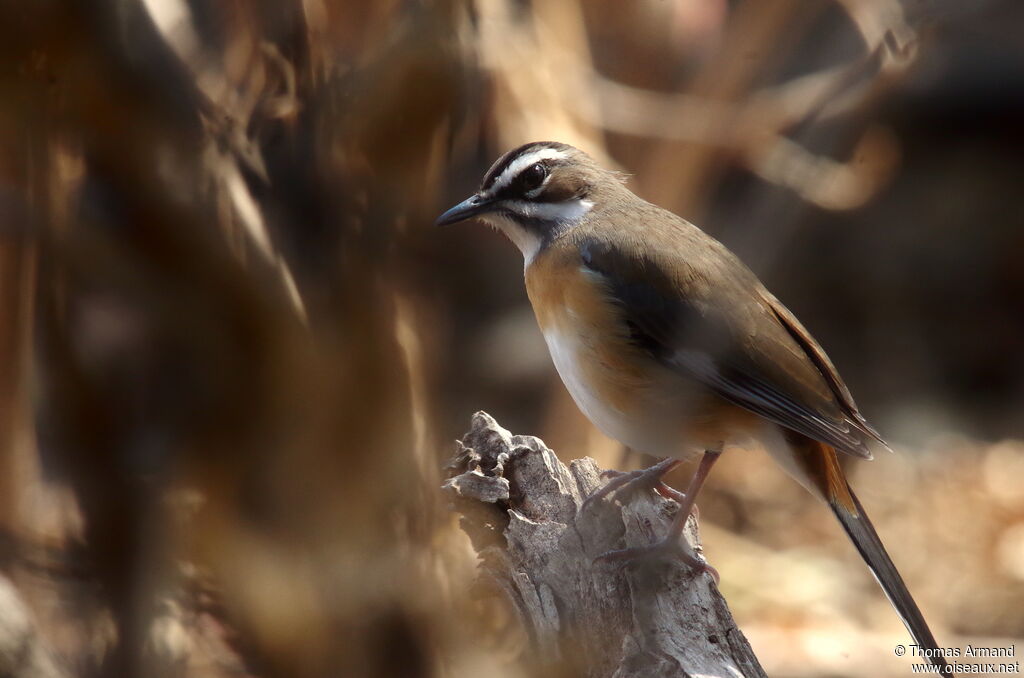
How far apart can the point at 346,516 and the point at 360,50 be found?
50.2 inches

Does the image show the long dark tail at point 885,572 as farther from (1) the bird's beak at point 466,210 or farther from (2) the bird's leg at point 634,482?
(1) the bird's beak at point 466,210

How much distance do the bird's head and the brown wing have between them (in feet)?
0.80

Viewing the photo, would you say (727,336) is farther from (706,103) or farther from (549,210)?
(706,103)

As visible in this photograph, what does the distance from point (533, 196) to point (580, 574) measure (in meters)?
1.37

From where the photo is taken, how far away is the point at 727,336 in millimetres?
3650

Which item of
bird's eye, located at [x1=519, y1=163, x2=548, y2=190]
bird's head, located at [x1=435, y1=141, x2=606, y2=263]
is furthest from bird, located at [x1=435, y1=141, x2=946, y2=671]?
bird's eye, located at [x1=519, y1=163, x2=548, y2=190]

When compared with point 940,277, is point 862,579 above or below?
below

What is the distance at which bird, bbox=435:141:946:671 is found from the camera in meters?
3.62

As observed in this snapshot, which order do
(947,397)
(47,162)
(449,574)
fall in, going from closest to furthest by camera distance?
(47,162), (449,574), (947,397)

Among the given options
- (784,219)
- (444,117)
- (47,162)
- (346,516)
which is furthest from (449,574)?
(784,219)

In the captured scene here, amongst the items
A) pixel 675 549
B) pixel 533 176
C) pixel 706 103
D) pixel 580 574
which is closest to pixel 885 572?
pixel 675 549

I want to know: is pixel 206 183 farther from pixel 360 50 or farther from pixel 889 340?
pixel 889 340

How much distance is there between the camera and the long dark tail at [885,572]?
11.3 feet

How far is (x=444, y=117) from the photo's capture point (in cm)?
310
